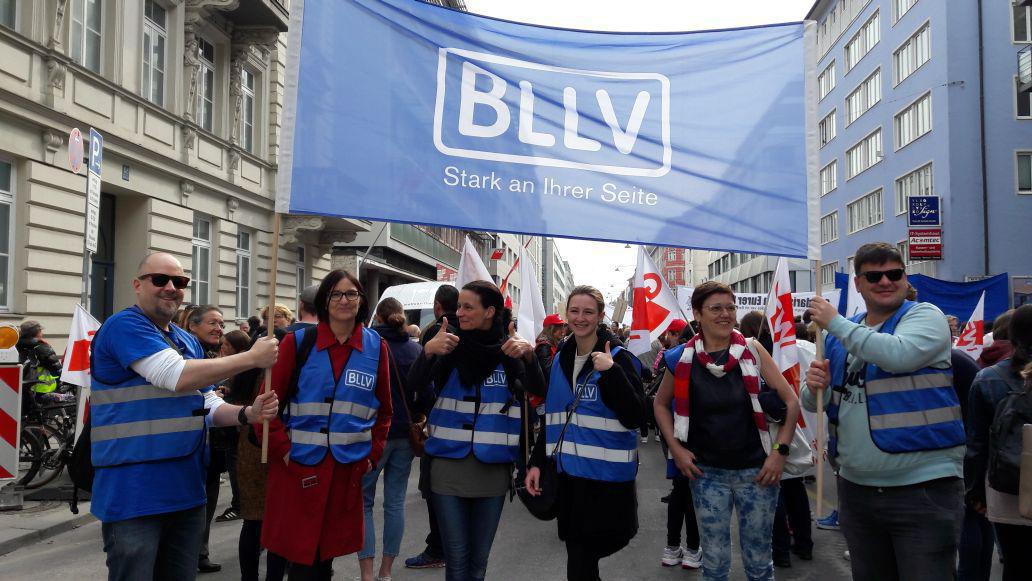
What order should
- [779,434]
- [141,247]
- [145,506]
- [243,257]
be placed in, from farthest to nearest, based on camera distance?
[243,257], [141,247], [779,434], [145,506]

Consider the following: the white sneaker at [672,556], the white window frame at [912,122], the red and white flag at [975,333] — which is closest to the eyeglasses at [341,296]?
the white sneaker at [672,556]

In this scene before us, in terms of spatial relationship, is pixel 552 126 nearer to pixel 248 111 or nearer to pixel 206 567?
pixel 206 567

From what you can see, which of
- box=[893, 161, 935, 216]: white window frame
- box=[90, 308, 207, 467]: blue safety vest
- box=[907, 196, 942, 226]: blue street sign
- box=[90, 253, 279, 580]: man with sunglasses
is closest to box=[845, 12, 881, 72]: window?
box=[893, 161, 935, 216]: white window frame

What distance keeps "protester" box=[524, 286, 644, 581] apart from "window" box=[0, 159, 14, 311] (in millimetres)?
9852

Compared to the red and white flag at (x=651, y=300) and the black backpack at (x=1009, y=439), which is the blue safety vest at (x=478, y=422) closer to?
the black backpack at (x=1009, y=439)

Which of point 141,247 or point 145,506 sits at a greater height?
point 141,247

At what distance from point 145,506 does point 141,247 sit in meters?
12.5

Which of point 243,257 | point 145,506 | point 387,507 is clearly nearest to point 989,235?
point 243,257

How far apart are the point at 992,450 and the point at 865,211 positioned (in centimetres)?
3941

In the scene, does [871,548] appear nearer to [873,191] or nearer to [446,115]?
[446,115]

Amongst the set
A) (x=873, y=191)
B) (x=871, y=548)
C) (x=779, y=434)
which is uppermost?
(x=873, y=191)

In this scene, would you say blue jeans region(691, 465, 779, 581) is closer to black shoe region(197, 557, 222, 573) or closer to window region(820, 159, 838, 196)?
black shoe region(197, 557, 222, 573)

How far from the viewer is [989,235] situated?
29781mm

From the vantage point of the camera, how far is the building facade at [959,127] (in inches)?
1170
